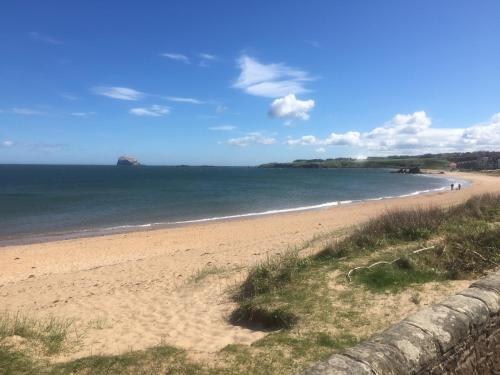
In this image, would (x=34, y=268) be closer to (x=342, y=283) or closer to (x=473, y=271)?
(x=342, y=283)

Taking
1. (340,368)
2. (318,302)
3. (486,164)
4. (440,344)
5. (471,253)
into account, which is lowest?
(486,164)

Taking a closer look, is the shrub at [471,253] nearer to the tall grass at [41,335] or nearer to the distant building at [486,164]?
the tall grass at [41,335]

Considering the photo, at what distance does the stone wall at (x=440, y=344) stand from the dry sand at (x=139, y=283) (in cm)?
309

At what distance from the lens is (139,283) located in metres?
9.87

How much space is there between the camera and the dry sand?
20.5 feet

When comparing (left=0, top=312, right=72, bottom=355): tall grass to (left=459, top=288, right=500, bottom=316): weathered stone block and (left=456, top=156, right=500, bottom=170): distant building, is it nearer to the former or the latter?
(left=459, top=288, right=500, bottom=316): weathered stone block

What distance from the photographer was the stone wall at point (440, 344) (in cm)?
269

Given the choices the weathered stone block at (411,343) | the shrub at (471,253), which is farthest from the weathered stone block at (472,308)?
the shrub at (471,253)

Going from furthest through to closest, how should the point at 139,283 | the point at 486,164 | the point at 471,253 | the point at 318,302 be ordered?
the point at 486,164, the point at 139,283, the point at 471,253, the point at 318,302

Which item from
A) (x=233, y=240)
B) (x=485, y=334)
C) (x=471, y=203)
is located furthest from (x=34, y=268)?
(x=471, y=203)

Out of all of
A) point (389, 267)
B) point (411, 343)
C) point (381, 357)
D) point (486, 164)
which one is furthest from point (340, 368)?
point (486, 164)

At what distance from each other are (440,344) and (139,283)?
8112 millimetres

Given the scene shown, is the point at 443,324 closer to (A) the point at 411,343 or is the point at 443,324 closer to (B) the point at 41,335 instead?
(A) the point at 411,343

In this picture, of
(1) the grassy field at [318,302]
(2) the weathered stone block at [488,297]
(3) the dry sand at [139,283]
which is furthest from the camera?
(3) the dry sand at [139,283]
